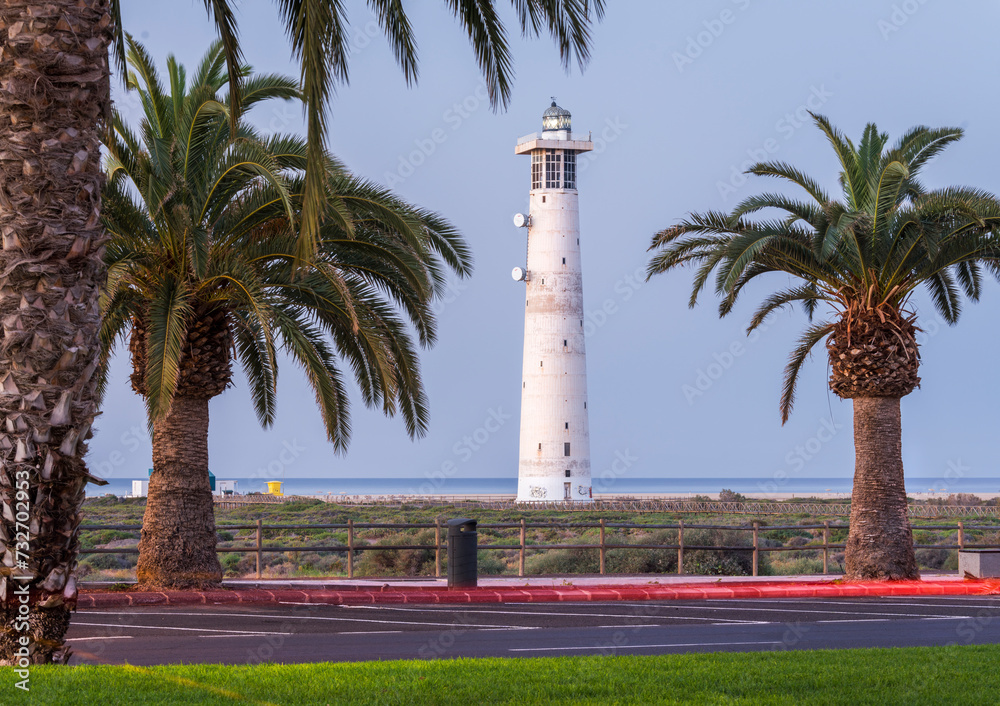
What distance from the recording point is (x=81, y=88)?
8.51 metres

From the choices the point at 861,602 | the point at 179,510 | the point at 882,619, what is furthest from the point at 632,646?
the point at 179,510

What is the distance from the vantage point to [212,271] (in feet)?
57.1

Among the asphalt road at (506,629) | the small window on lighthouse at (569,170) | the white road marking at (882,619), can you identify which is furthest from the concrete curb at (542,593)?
the small window on lighthouse at (569,170)

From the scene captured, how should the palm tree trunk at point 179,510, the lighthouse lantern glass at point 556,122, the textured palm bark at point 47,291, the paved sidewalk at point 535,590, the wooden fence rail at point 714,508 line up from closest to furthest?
the textured palm bark at point 47,291
the paved sidewalk at point 535,590
the palm tree trunk at point 179,510
the wooden fence rail at point 714,508
the lighthouse lantern glass at point 556,122

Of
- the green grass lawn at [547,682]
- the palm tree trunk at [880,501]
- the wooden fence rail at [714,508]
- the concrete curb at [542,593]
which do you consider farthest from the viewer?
the wooden fence rail at [714,508]

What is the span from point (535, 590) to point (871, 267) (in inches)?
342

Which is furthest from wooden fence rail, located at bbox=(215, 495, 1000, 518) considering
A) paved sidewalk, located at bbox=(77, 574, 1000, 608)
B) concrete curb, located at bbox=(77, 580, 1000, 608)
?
concrete curb, located at bbox=(77, 580, 1000, 608)

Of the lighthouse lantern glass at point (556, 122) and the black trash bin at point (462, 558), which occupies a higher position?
the lighthouse lantern glass at point (556, 122)

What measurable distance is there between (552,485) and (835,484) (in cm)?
14866

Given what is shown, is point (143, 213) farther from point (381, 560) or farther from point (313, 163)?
point (381, 560)

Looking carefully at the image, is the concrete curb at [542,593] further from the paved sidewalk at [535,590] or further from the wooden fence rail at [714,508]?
the wooden fence rail at [714,508]

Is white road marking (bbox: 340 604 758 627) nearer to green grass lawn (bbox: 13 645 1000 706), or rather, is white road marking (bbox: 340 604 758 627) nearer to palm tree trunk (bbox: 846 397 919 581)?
green grass lawn (bbox: 13 645 1000 706)

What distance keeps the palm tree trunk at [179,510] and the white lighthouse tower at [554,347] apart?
34060 mm

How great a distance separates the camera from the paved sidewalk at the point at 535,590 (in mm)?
17375
